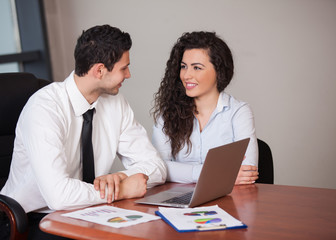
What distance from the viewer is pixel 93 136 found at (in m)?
2.21

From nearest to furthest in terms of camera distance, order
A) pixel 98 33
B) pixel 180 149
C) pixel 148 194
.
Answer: pixel 148 194 < pixel 98 33 < pixel 180 149

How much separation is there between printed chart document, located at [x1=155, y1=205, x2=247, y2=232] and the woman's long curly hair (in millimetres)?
863

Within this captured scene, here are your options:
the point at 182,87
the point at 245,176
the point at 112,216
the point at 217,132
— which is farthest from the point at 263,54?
the point at 112,216

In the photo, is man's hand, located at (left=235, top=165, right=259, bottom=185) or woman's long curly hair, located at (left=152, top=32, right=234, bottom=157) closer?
man's hand, located at (left=235, top=165, right=259, bottom=185)

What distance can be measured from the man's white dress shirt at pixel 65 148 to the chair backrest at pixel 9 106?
0.20 meters

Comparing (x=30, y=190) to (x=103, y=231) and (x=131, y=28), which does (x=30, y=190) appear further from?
(x=131, y=28)

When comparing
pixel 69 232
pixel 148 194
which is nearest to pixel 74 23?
pixel 148 194

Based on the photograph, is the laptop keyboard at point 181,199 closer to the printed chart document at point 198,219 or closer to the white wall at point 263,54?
→ the printed chart document at point 198,219

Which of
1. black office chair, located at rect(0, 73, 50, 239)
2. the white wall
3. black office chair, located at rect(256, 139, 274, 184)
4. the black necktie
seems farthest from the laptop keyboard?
the white wall

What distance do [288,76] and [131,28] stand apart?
1.36m

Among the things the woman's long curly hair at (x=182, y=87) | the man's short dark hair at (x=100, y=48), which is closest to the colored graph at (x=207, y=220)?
the man's short dark hair at (x=100, y=48)

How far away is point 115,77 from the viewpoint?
2.15 metres

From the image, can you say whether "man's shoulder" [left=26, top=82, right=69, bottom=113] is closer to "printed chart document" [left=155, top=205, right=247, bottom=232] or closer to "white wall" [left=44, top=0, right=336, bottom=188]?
"printed chart document" [left=155, top=205, right=247, bottom=232]

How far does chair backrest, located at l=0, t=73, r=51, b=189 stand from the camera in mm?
2311
